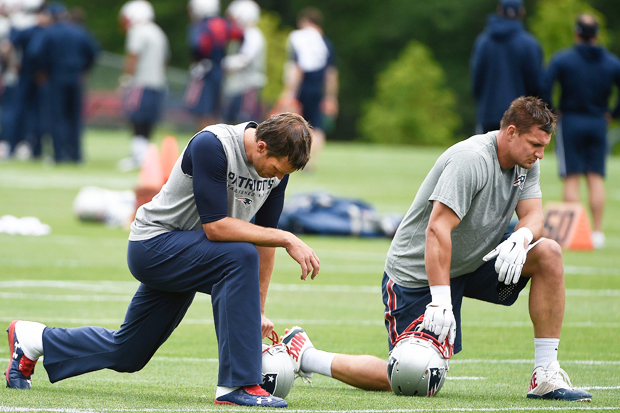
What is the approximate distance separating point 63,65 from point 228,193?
616 inches

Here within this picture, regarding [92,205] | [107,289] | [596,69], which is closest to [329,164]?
[92,205]

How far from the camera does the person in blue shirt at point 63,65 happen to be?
65.0 ft

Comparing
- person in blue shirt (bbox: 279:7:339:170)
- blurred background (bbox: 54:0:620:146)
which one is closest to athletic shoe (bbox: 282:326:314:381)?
person in blue shirt (bbox: 279:7:339:170)

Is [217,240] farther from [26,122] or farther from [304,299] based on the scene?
[26,122]

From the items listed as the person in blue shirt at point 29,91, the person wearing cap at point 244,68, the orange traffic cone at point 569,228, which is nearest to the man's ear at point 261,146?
the orange traffic cone at point 569,228

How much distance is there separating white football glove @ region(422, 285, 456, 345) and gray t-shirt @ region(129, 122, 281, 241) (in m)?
0.97

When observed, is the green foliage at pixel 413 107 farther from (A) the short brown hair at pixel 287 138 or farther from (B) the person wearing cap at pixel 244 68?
(A) the short brown hair at pixel 287 138

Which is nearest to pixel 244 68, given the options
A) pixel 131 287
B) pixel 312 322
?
pixel 131 287

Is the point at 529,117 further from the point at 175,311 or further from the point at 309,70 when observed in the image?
the point at 309,70

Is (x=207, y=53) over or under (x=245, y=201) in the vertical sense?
over

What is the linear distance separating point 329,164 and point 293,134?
697 inches

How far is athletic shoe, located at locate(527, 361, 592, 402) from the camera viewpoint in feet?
16.5

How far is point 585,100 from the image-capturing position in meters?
12.0

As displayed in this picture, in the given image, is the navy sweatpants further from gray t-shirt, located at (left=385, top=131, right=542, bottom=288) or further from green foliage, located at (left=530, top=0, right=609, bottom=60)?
green foliage, located at (left=530, top=0, right=609, bottom=60)
